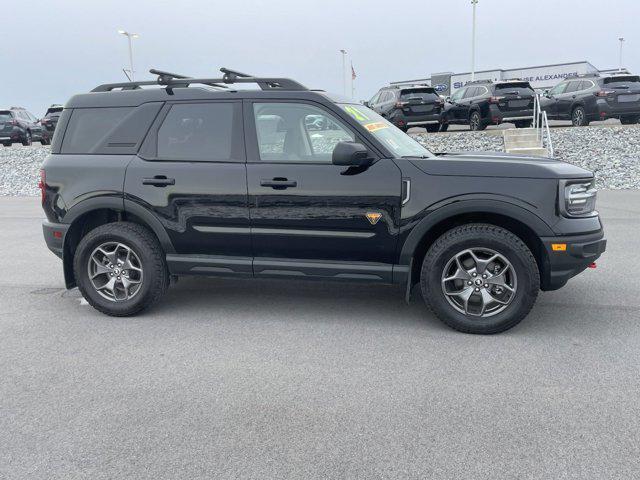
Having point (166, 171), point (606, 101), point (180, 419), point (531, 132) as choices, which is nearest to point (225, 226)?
point (166, 171)

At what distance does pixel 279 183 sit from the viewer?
179 inches

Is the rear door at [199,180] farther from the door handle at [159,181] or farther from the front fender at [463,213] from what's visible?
the front fender at [463,213]

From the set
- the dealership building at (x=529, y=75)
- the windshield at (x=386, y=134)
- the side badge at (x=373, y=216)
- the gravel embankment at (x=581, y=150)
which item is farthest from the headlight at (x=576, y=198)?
the dealership building at (x=529, y=75)

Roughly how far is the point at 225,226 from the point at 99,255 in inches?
47.1

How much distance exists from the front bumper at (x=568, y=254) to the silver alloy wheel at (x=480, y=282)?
286 mm

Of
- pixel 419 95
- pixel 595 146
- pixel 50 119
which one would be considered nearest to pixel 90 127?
pixel 595 146

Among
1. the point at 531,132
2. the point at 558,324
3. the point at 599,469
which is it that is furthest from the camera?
the point at 531,132

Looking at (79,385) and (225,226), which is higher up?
(225,226)

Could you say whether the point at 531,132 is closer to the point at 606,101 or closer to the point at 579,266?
the point at 606,101

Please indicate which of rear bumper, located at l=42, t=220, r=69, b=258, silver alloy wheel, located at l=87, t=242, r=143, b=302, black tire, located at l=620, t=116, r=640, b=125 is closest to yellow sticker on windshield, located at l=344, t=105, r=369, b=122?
silver alloy wheel, located at l=87, t=242, r=143, b=302

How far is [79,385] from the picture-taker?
11.9 feet

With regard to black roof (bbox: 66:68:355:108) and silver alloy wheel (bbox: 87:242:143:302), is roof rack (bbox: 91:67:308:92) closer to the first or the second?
black roof (bbox: 66:68:355:108)

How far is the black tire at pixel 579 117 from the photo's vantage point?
18.7 m

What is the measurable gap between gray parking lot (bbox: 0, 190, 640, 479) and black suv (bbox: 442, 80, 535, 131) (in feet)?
48.1
